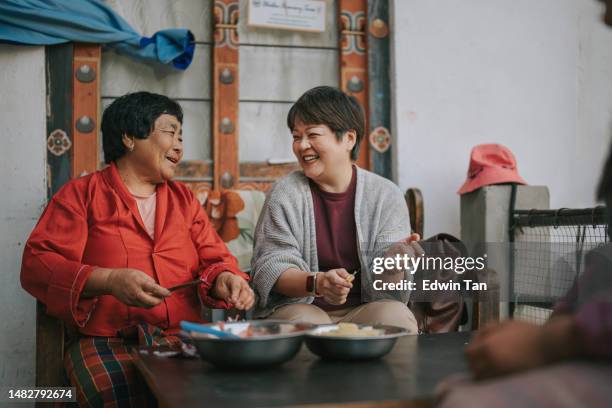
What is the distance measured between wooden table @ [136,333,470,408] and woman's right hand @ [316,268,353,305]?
36 centimetres

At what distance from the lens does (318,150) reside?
7.26ft

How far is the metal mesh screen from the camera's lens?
8.38ft

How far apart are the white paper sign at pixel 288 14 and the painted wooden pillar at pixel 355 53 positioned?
0.12 meters

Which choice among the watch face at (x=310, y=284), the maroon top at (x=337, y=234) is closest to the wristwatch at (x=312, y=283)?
the watch face at (x=310, y=284)

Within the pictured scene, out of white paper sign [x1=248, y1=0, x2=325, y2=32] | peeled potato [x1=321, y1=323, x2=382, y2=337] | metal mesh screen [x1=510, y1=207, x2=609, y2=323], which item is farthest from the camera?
white paper sign [x1=248, y1=0, x2=325, y2=32]

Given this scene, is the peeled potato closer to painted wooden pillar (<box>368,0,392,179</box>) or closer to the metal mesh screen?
the metal mesh screen

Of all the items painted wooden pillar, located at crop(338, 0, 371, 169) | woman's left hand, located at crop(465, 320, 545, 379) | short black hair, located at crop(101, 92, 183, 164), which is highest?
painted wooden pillar, located at crop(338, 0, 371, 169)

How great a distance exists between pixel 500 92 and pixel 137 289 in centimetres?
221

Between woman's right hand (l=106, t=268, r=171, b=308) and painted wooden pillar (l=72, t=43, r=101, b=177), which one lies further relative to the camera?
painted wooden pillar (l=72, t=43, r=101, b=177)

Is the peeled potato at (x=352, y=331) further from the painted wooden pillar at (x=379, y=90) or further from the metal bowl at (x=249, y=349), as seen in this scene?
the painted wooden pillar at (x=379, y=90)

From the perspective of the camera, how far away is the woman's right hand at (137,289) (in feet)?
5.66

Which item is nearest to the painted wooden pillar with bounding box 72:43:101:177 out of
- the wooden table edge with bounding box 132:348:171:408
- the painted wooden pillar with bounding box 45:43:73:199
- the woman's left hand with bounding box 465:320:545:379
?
the painted wooden pillar with bounding box 45:43:73:199

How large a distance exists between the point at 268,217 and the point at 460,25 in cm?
161

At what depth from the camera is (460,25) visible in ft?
10.4
